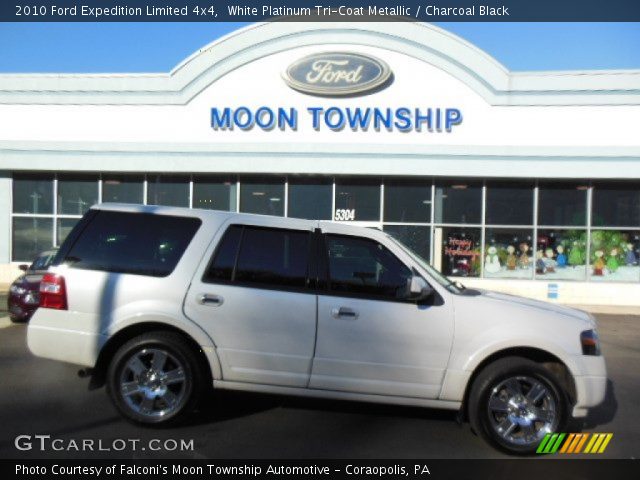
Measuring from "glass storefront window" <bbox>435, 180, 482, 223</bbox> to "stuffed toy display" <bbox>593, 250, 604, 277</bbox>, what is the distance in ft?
10.7

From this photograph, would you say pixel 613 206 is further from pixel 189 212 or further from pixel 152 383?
pixel 152 383

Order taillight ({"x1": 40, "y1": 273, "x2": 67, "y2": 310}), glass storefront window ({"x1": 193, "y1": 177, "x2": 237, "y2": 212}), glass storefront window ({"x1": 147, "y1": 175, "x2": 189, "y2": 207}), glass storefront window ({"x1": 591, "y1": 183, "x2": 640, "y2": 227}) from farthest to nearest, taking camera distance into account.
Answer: glass storefront window ({"x1": 147, "y1": 175, "x2": 189, "y2": 207}), glass storefront window ({"x1": 193, "y1": 177, "x2": 237, "y2": 212}), glass storefront window ({"x1": 591, "y1": 183, "x2": 640, "y2": 227}), taillight ({"x1": 40, "y1": 273, "x2": 67, "y2": 310})

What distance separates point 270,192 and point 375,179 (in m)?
2.91

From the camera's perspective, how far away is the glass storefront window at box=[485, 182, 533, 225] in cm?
1606

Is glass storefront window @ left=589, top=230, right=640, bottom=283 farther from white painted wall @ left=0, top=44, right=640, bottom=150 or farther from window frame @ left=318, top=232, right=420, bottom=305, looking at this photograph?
window frame @ left=318, top=232, right=420, bottom=305

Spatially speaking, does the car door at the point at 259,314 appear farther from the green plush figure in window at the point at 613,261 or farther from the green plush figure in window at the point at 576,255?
the green plush figure in window at the point at 613,261

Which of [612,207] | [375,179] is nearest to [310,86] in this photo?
[375,179]

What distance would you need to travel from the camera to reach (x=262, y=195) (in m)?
16.5

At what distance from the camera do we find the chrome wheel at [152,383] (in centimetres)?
509

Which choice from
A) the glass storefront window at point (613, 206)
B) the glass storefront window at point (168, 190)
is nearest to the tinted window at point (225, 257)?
the glass storefront window at point (168, 190)

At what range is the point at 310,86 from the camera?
1567 cm

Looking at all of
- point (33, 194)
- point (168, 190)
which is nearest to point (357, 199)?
point (168, 190)

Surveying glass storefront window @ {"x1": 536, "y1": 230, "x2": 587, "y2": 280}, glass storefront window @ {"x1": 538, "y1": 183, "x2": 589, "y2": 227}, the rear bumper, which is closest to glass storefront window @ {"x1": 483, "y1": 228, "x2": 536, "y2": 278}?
glass storefront window @ {"x1": 536, "y1": 230, "x2": 587, "y2": 280}

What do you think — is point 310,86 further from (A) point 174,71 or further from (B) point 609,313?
(B) point 609,313
